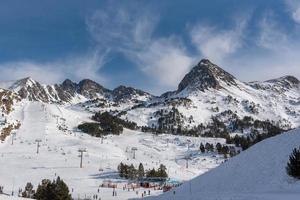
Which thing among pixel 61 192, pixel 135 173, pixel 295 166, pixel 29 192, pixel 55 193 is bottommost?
pixel 55 193

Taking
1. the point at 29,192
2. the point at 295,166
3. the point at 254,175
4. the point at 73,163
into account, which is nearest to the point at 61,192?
the point at 29,192

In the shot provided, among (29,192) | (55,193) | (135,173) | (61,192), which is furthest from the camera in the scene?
(135,173)

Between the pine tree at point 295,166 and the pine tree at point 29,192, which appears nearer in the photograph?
the pine tree at point 295,166

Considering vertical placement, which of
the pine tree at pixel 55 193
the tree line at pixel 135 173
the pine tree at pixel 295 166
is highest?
the tree line at pixel 135 173

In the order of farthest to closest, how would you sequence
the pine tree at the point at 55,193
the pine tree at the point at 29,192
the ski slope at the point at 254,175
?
1. the pine tree at the point at 29,192
2. the pine tree at the point at 55,193
3. the ski slope at the point at 254,175

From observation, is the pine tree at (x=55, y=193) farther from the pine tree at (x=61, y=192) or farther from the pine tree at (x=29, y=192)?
the pine tree at (x=29, y=192)

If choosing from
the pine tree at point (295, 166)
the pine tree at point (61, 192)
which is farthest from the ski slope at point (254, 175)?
the pine tree at point (61, 192)

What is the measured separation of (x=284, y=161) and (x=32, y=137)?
532 feet

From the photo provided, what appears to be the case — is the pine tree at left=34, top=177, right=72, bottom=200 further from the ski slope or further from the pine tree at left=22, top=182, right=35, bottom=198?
the ski slope

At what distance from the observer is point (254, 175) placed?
44719 millimetres

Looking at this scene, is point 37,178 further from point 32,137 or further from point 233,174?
point 32,137

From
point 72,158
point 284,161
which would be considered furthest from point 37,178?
point 284,161

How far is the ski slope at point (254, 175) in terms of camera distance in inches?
1522

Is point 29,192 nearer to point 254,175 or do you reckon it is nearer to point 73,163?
point 254,175
